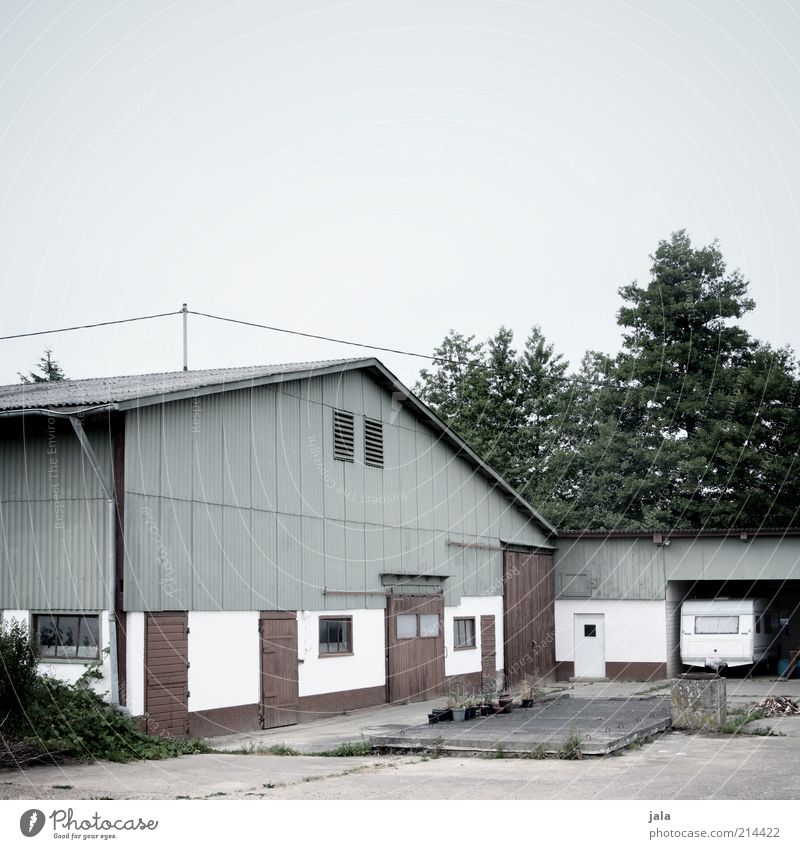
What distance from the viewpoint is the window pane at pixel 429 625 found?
27.2 metres

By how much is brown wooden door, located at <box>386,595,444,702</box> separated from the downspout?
937 cm

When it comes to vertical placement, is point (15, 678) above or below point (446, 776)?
above

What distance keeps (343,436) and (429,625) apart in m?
6.02

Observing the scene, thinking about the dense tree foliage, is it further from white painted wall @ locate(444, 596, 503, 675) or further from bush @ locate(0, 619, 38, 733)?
bush @ locate(0, 619, 38, 733)

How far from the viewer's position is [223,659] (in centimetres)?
1953

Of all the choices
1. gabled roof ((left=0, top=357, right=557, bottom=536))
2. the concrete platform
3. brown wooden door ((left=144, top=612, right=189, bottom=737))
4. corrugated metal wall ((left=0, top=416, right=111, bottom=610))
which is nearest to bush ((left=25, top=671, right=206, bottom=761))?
brown wooden door ((left=144, top=612, right=189, bottom=737))

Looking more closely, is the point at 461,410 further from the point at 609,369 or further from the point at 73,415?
the point at 73,415

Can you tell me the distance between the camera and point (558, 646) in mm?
34844

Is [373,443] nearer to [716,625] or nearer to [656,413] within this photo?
[716,625]

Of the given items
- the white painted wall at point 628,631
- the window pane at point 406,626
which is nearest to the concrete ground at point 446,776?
the window pane at point 406,626

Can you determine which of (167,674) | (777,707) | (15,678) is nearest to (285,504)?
(167,674)

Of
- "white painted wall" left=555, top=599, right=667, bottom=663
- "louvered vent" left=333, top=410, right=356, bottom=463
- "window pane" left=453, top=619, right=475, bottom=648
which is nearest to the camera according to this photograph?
"louvered vent" left=333, top=410, right=356, bottom=463

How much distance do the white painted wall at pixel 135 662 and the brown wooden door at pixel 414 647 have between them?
9050 millimetres

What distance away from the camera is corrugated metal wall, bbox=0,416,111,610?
17.7m
